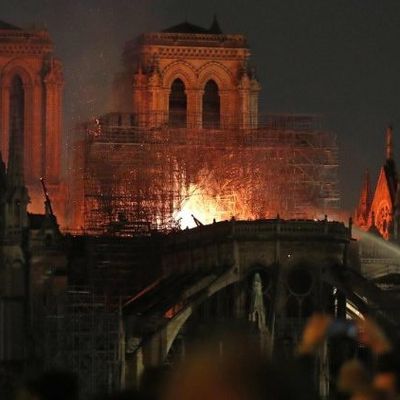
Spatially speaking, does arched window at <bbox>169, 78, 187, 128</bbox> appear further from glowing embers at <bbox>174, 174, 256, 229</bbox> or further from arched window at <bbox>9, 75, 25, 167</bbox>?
arched window at <bbox>9, 75, 25, 167</bbox>

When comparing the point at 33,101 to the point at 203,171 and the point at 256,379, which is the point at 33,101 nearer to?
the point at 203,171

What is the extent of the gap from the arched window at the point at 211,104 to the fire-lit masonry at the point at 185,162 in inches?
37.5

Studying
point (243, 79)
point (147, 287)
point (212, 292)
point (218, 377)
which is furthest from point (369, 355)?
point (218, 377)

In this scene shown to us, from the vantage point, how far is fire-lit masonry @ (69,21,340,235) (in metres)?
75.9

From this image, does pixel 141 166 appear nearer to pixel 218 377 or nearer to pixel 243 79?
pixel 243 79

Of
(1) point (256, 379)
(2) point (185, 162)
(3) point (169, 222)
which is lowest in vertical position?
(1) point (256, 379)

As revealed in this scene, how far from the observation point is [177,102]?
80812 mm

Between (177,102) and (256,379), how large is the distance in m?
62.1

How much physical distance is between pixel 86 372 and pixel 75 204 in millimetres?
20984

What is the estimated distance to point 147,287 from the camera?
6769 centimetres

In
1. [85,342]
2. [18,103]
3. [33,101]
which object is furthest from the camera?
[18,103]

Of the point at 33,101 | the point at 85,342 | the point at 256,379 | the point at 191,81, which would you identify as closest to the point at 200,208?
the point at 191,81

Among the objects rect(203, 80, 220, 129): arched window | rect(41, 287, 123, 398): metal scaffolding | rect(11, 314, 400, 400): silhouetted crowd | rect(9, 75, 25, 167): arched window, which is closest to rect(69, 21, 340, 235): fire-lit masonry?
rect(203, 80, 220, 129): arched window

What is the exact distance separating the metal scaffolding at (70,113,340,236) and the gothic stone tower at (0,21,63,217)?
333cm
